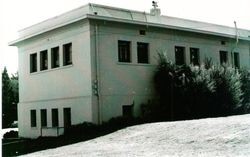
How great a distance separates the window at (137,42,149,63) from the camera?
27.8 metres

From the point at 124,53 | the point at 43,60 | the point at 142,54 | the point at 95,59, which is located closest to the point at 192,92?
the point at 142,54

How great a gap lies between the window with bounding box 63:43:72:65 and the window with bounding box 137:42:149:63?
431cm

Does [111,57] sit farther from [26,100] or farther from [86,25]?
[26,100]

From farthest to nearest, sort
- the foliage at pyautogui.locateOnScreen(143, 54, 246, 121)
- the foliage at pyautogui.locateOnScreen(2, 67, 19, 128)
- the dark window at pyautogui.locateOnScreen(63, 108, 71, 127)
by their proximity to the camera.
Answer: the foliage at pyautogui.locateOnScreen(2, 67, 19, 128) → the dark window at pyautogui.locateOnScreen(63, 108, 71, 127) → the foliage at pyautogui.locateOnScreen(143, 54, 246, 121)

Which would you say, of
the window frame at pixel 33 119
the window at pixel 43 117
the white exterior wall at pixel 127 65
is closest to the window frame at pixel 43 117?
the window at pixel 43 117

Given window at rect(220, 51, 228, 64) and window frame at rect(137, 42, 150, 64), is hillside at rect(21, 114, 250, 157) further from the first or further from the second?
window at rect(220, 51, 228, 64)

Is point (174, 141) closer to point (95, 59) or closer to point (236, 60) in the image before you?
point (95, 59)

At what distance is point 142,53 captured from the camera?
28016mm

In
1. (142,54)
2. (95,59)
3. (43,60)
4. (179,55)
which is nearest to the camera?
(95,59)

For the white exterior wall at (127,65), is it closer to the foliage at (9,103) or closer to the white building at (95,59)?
the white building at (95,59)

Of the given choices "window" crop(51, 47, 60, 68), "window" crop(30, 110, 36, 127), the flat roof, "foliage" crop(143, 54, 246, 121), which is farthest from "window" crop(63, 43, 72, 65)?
"foliage" crop(143, 54, 246, 121)

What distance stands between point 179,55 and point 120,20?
5977 millimetres

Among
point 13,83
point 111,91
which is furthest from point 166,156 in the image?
point 13,83

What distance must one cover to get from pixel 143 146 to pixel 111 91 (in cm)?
987
